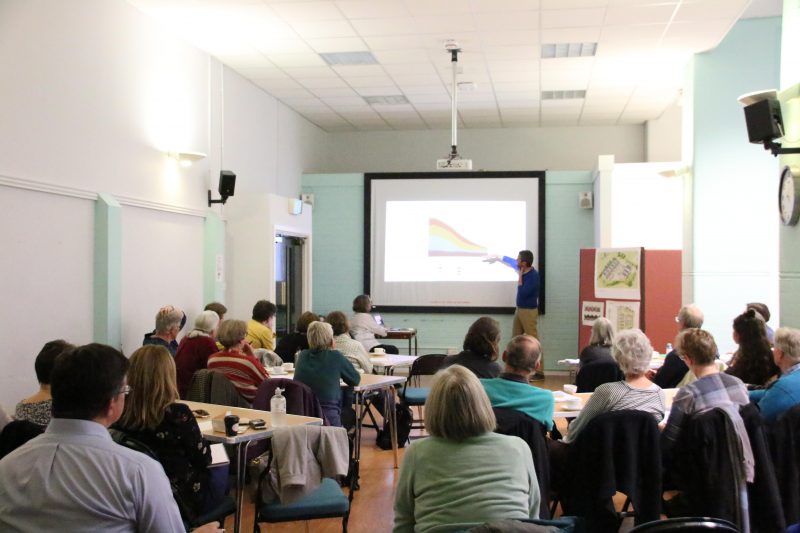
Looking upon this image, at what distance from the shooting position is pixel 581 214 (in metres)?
10.9

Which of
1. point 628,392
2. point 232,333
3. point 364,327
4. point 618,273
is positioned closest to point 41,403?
point 232,333

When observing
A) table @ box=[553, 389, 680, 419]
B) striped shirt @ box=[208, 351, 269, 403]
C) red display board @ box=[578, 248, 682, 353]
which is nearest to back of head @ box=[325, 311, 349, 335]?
striped shirt @ box=[208, 351, 269, 403]

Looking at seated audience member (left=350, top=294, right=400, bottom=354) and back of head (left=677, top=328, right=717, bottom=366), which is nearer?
back of head (left=677, top=328, right=717, bottom=366)

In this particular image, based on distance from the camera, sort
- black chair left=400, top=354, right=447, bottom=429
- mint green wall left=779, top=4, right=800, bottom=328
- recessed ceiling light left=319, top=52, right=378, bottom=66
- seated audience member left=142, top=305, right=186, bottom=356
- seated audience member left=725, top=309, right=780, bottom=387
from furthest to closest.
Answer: recessed ceiling light left=319, top=52, right=378, bottom=66, black chair left=400, top=354, right=447, bottom=429, seated audience member left=142, top=305, right=186, bottom=356, mint green wall left=779, top=4, right=800, bottom=328, seated audience member left=725, top=309, right=780, bottom=387

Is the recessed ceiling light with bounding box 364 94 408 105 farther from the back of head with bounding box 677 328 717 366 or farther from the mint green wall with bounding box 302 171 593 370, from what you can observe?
the back of head with bounding box 677 328 717 366

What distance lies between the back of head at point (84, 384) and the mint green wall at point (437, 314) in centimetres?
936

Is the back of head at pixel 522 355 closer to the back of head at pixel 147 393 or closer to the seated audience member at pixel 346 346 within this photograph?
the back of head at pixel 147 393

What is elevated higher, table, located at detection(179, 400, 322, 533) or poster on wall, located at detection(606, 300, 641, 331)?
poster on wall, located at detection(606, 300, 641, 331)

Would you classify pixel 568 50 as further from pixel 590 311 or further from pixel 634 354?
pixel 634 354

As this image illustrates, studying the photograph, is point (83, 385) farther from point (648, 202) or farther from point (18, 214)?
point (648, 202)

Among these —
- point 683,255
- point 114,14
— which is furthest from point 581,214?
point 114,14

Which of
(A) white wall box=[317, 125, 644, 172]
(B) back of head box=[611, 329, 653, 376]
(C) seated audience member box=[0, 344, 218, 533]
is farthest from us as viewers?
(A) white wall box=[317, 125, 644, 172]

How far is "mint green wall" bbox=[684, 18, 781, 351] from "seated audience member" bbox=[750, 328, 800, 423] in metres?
4.14

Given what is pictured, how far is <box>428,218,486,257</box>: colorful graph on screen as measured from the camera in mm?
11047
